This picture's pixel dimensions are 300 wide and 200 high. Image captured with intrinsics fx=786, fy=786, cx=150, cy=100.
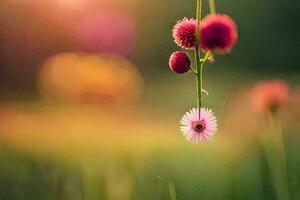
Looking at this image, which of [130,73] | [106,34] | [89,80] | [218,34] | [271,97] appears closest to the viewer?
[218,34]

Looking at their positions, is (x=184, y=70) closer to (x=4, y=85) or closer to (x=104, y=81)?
(x=104, y=81)

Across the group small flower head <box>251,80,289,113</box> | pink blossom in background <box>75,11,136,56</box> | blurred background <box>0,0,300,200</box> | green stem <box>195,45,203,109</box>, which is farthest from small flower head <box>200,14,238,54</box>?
pink blossom in background <box>75,11,136,56</box>

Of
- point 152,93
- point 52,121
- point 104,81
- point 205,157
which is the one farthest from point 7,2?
point 205,157

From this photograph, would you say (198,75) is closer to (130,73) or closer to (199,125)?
(199,125)

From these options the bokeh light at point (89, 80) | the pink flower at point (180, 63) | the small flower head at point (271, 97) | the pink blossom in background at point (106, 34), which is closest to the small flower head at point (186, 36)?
the pink flower at point (180, 63)

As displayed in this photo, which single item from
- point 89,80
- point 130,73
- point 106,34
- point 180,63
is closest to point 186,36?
point 180,63

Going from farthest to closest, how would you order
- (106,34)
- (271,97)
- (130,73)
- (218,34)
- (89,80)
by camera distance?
(106,34)
(130,73)
(89,80)
(271,97)
(218,34)

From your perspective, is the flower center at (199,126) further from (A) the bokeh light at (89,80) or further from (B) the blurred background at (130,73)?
(A) the bokeh light at (89,80)

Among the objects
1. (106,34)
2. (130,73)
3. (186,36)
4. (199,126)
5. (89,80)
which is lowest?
(199,126)
